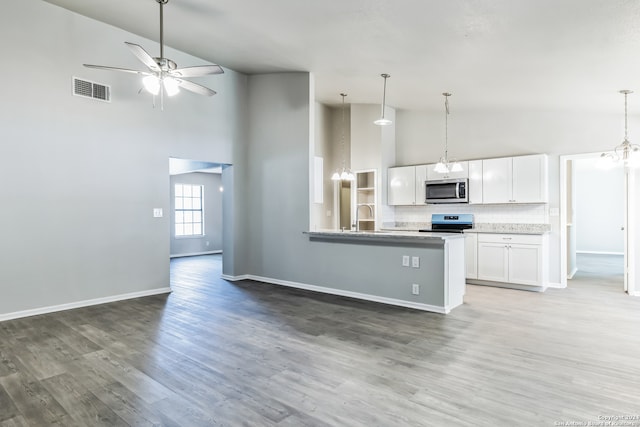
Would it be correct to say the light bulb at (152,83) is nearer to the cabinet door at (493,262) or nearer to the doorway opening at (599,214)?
the cabinet door at (493,262)

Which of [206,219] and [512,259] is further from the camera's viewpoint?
[206,219]

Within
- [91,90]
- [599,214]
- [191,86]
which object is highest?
[91,90]

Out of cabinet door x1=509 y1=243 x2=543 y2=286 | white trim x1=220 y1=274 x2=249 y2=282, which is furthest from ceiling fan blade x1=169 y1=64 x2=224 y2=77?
cabinet door x1=509 y1=243 x2=543 y2=286

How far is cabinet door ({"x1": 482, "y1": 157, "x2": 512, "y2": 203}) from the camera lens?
591cm

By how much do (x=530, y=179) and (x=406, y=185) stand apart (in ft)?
6.77

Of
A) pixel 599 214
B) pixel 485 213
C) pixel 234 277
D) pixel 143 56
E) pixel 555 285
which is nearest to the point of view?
pixel 143 56

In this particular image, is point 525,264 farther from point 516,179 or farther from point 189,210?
point 189,210

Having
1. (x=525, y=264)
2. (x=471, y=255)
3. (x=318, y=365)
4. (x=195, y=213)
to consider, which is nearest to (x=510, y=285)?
(x=525, y=264)

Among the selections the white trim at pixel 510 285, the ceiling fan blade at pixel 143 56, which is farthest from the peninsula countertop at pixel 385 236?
the ceiling fan blade at pixel 143 56

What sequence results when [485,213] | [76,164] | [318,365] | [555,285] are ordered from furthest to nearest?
[485,213], [555,285], [76,164], [318,365]

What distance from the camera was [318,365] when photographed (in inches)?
109

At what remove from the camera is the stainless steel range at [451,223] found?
6.39 meters

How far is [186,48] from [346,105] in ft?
11.5

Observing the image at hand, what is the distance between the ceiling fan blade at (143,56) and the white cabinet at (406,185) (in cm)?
476
